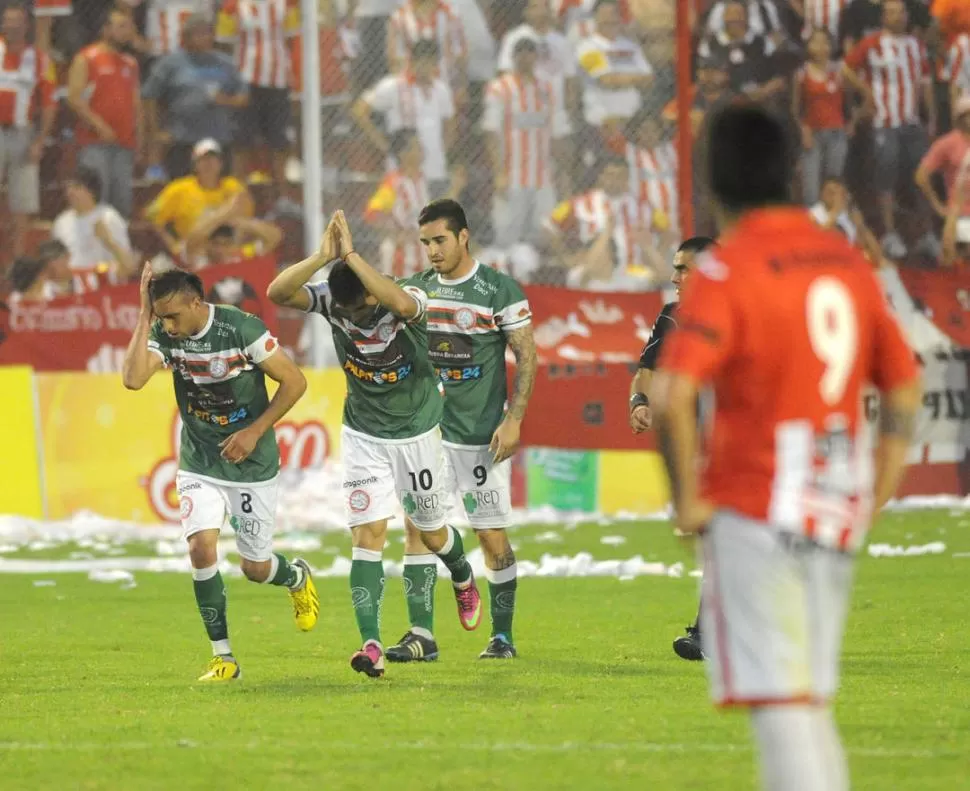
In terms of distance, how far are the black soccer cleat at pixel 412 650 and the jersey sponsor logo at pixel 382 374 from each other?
49.9 inches

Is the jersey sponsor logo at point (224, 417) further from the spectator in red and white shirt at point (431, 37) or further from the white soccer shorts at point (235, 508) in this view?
the spectator in red and white shirt at point (431, 37)

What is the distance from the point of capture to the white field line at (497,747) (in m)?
6.48

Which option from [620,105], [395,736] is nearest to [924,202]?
[620,105]

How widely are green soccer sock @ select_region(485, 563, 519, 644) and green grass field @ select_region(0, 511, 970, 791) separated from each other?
0.18 meters

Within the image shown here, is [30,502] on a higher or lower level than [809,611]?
lower

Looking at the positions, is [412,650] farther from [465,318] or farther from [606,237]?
[606,237]

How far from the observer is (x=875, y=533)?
15828mm

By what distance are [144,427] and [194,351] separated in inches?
327

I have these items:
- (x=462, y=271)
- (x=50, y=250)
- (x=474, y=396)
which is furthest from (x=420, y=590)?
(x=50, y=250)

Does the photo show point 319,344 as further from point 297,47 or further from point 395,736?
point 395,736

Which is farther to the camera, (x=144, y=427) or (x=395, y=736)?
(x=144, y=427)

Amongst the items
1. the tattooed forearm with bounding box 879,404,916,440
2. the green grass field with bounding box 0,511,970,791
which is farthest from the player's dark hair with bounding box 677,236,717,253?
the tattooed forearm with bounding box 879,404,916,440

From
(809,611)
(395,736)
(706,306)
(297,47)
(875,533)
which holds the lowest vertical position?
(875,533)

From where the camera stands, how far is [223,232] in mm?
18781
